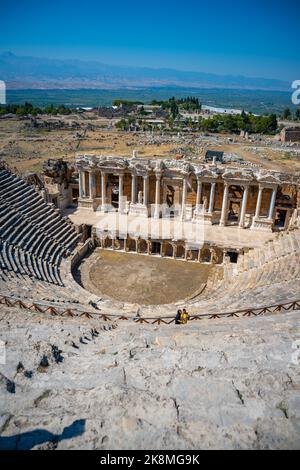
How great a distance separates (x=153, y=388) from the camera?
7770 mm

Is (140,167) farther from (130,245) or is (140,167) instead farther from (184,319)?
(184,319)

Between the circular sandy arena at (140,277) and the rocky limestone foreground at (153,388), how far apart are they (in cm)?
986

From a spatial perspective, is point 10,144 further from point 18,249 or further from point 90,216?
point 18,249

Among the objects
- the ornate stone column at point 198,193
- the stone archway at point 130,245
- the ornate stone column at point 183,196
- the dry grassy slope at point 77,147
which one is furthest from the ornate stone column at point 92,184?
the dry grassy slope at point 77,147

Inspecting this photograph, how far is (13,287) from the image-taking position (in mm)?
15797

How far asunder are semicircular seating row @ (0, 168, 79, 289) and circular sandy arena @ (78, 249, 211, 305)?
84.5 inches

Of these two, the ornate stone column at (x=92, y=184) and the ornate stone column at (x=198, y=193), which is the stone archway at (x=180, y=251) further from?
the ornate stone column at (x=92, y=184)

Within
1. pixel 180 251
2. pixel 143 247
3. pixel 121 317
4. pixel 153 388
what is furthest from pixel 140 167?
pixel 153 388

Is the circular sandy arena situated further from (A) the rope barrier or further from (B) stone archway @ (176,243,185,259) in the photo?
(A) the rope barrier

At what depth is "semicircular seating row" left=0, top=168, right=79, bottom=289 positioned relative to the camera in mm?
19328

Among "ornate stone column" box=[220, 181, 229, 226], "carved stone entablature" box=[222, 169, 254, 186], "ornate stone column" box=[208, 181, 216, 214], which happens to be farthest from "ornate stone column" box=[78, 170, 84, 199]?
"ornate stone column" box=[220, 181, 229, 226]

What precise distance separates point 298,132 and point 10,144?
69.0m
